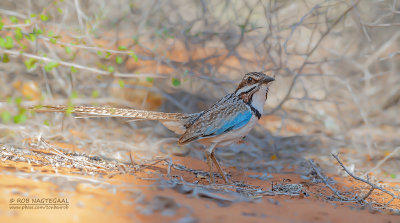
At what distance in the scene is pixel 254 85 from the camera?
16.0 ft

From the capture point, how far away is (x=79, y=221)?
267cm

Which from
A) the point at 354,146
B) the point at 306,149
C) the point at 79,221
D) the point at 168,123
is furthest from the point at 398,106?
the point at 79,221

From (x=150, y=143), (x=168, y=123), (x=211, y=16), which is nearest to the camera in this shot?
(x=168, y=123)

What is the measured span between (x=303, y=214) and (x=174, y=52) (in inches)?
247

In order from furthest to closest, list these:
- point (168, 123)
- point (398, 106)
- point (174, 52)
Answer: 1. point (398, 106)
2. point (174, 52)
3. point (168, 123)

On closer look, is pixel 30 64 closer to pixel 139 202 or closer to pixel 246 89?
pixel 139 202

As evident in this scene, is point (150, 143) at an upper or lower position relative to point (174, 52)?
lower

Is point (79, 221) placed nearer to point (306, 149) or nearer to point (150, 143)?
point (150, 143)

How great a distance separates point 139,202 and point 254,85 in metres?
2.39

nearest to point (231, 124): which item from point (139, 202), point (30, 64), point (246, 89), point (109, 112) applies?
point (246, 89)

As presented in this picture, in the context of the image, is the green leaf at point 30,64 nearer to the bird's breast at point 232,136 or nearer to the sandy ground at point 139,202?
the sandy ground at point 139,202

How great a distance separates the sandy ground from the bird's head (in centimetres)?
138

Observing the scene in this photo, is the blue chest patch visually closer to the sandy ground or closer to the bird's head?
the bird's head

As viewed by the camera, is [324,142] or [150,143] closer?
[150,143]
